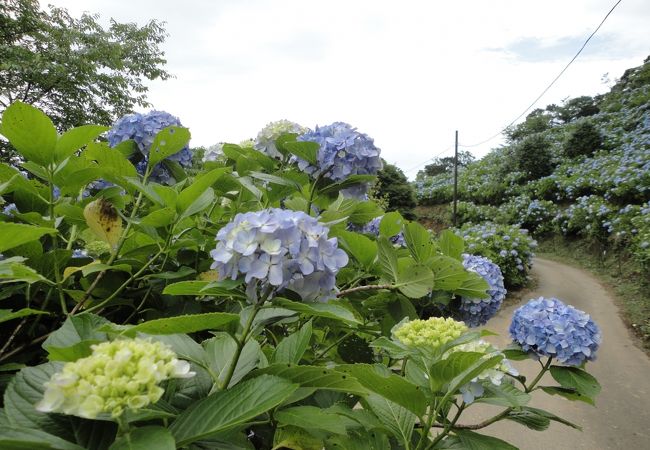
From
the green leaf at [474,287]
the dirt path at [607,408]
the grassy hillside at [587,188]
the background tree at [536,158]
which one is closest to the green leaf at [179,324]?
the green leaf at [474,287]

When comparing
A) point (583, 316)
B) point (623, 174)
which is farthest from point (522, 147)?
point (583, 316)

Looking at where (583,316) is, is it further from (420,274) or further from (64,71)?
(64,71)

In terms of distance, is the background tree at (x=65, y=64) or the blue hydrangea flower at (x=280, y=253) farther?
the background tree at (x=65, y=64)

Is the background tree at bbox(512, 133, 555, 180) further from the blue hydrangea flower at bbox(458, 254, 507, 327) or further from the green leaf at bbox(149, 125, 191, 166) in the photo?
the green leaf at bbox(149, 125, 191, 166)

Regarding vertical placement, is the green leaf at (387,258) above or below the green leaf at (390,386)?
above

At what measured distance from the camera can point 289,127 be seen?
1.58 meters

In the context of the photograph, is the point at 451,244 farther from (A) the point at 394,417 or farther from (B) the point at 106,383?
(B) the point at 106,383

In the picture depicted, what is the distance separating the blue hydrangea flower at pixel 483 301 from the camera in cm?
156

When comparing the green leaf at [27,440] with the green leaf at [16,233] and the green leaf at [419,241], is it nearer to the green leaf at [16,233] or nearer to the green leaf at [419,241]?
the green leaf at [16,233]

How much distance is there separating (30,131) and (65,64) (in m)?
11.0

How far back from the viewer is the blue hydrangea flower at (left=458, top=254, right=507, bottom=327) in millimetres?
1558

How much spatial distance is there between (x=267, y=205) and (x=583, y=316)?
1.18m

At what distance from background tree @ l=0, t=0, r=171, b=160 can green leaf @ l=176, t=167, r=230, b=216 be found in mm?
9684

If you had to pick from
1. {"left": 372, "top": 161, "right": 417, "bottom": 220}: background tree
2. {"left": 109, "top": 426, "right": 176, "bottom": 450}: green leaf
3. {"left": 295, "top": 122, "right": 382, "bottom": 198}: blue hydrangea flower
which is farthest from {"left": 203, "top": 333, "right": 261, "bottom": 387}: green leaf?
{"left": 372, "top": 161, "right": 417, "bottom": 220}: background tree
